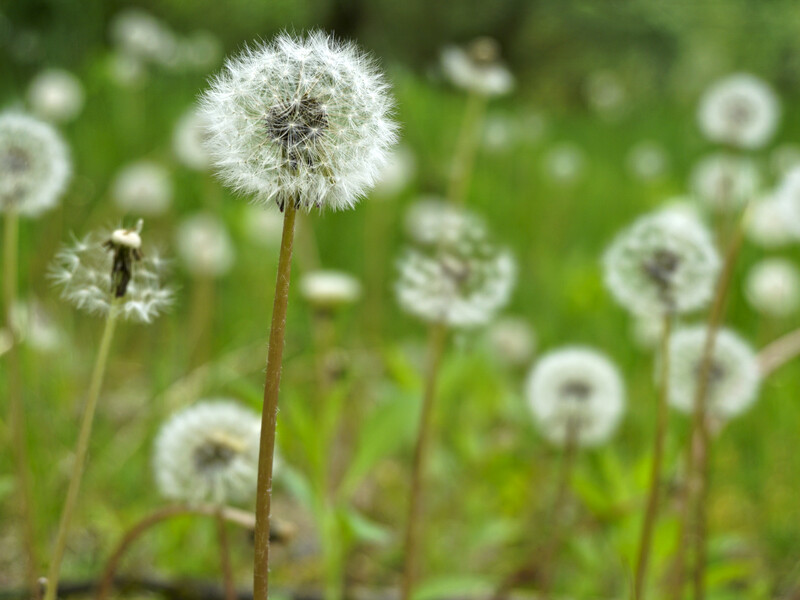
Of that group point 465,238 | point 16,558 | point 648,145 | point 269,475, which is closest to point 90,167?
point 16,558

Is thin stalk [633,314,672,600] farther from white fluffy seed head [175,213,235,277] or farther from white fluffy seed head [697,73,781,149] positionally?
white fluffy seed head [175,213,235,277]

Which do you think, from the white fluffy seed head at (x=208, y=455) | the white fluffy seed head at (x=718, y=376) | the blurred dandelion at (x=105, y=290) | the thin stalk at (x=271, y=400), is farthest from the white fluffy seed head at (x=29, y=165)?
the white fluffy seed head at (x=718, y=376)

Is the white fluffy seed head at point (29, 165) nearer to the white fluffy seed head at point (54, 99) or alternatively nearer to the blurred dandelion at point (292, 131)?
the blurred dandelion at point (292, 131)

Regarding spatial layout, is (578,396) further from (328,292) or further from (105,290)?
(105,290)

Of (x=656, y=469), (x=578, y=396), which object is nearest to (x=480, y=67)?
(x=578, y=396)

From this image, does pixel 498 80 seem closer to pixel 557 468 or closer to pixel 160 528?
pixel 557 468
